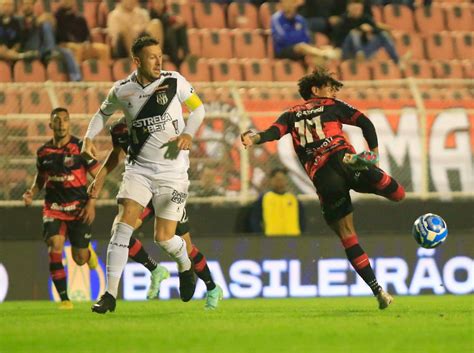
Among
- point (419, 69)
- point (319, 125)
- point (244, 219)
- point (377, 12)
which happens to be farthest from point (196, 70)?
point (319, 125)

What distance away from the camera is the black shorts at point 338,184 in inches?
392

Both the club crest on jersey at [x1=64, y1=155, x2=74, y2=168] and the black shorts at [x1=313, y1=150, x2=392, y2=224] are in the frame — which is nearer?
the black shorts at [x1=313, y1=150, x2=392, y2=224]

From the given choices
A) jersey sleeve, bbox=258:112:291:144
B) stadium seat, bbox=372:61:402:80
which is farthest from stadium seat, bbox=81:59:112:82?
jersey sleeve, bbox=258:112:291:144

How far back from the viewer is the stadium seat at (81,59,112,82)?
53.4 ft

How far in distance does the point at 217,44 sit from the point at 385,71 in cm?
248

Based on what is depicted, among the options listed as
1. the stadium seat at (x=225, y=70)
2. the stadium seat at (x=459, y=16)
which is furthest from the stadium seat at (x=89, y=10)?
the stadium seat at (x=459, y=16)

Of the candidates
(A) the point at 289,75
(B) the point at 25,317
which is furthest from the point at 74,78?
(B) the point at 25,317

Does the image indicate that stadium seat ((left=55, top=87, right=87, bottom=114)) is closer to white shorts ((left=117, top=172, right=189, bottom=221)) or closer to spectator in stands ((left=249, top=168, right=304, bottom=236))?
spectator in stands ((left=249, top=168, right=304, bottom=236))

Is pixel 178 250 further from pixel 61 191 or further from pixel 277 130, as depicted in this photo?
pixel 61 191

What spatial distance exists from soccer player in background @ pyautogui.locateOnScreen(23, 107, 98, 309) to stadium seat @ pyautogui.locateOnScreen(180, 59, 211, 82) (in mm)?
4464

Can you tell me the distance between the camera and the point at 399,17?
19281 millimetres

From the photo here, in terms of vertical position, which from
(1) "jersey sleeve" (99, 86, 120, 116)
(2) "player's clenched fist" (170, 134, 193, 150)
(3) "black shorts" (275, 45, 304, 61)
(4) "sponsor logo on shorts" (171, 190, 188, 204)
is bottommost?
(4) "sponsor logo on shorts" (171, 190, 188, 204)

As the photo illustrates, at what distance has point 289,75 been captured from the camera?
17.0m

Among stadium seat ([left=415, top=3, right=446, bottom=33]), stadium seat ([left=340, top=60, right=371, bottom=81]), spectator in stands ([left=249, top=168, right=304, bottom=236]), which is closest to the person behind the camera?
spectator in stands ([left=249, top=168, right=304, bottom=236])
